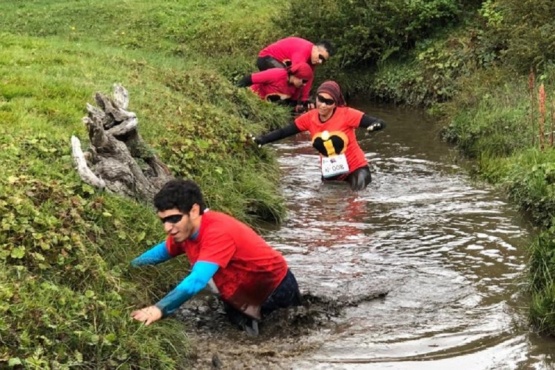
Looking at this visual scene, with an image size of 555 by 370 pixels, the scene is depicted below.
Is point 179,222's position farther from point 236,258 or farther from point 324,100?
point 324,100

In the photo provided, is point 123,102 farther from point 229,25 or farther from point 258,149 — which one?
point 229,25

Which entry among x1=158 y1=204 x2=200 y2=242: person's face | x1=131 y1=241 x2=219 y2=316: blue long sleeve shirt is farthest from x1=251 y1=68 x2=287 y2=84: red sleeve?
x1=131 y1=241 x2=219 y2=316: blue long sleeve shirt

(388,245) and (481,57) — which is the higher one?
(481,57)

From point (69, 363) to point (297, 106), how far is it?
10573mm

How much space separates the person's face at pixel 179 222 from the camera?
5586 millimetres

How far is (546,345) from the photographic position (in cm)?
587

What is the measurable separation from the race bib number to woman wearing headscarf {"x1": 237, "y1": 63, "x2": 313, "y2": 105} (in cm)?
385

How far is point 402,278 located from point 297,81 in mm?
7677

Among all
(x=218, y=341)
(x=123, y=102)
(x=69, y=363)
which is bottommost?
(x=218, y=341)

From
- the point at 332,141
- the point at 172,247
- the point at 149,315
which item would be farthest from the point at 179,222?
the point at 332,141

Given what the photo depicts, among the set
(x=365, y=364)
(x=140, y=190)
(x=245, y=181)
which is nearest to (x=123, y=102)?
(x=140, y=190)

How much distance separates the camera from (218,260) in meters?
5.57

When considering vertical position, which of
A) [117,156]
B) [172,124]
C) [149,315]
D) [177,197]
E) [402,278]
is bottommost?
[402,278]

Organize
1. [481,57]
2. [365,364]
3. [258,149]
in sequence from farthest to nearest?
[481,57]
[258,149]
[365,364]
